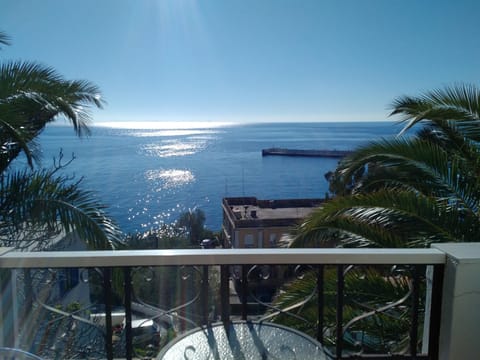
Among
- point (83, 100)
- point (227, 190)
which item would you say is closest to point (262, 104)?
point (227, 190)

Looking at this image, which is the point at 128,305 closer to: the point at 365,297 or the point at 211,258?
the point at 211,258

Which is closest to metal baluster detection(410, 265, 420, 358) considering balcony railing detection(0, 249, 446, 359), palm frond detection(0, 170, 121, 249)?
Answer: balcony railing detection(0, 249, 446, 359)

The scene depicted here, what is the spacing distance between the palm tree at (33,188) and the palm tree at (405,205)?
7.05ft

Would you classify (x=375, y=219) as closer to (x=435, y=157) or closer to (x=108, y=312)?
(x=435, y=157)

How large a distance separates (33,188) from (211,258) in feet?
9.70

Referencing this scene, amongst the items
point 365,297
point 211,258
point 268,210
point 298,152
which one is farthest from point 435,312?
point 298,152

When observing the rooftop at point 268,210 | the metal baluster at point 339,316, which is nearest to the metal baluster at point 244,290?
the metal baluster at point 339,316

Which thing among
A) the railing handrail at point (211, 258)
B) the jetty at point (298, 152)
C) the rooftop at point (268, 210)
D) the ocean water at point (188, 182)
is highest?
the railing handrail at point (211, 258)

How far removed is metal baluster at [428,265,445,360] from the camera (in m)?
1.54

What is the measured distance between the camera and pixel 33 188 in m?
3.63

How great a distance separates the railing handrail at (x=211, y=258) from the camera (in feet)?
4.87

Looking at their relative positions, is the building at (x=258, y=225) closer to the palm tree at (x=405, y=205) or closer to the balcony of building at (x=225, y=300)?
the palm tree at (x=405, y=205)

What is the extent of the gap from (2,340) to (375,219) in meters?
2.66

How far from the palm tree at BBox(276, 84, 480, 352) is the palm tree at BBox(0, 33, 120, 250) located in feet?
7.05
